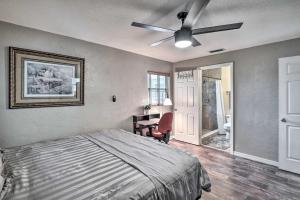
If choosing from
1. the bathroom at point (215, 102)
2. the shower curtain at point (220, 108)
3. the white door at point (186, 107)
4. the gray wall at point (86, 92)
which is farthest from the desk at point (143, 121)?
the shower curtain at point (220, 108)

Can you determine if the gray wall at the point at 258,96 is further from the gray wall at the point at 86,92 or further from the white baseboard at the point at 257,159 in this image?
the gray wall at the point at 86,92

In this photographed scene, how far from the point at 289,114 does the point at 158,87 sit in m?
2.92

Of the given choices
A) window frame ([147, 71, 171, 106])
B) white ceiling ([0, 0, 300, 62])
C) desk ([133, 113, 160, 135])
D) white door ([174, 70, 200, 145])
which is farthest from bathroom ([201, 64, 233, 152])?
white ceiling ([0, 0, 300, 62])

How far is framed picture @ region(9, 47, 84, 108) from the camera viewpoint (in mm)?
2332

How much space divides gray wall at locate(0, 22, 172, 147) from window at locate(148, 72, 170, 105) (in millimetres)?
199

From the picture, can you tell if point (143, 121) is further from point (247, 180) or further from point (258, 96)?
point (258, 96)

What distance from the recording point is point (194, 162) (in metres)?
1.68

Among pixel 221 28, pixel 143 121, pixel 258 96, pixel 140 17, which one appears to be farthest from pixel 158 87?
pixel 221 28

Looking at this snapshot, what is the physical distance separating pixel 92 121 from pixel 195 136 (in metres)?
2.75

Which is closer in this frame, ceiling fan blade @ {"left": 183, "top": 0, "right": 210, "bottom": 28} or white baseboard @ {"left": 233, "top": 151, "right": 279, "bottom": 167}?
ceiling fan blade @ {"left": 183, "top": 0, "right": 210, "bottom": 28}

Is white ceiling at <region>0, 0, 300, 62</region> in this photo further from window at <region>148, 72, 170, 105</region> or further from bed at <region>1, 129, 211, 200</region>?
bed at <region>1, 129, 211, 200</region>

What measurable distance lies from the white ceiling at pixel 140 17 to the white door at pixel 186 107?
1540 mm

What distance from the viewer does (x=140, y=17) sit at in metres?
2.15

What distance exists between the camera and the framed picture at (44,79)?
2.33 meters
